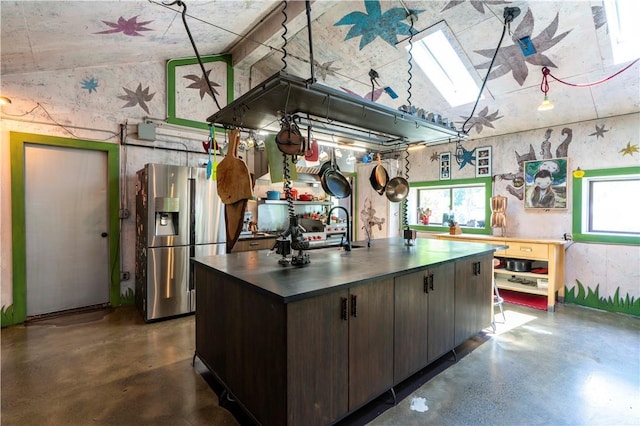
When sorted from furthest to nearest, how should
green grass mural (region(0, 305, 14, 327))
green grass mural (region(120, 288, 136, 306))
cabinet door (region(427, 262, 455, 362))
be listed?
green grass mural (region(120, 288, 136, 306)) → green grass mural (region(0, 305, 14, 327)) → cabinet door (region(427, 262, 455, 362))

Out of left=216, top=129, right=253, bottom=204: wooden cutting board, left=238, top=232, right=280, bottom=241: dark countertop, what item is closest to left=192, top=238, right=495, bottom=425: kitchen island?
left=216, top=129, right=253, bottom=204: wooden cutting board

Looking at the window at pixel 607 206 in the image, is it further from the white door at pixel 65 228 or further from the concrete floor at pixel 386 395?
the white door at pixel 65 228

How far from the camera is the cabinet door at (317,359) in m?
1.48

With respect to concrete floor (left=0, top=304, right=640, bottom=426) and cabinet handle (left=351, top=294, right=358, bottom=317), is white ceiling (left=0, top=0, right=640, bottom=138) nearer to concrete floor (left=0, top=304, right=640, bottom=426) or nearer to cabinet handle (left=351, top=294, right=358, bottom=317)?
concrete floor (left=0, top=304, right=640, bottom=426)

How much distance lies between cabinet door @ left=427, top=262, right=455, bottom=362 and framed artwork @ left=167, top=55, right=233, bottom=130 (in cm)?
386

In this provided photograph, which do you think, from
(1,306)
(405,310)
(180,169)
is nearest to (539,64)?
(405,310)

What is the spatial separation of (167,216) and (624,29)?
5188mm

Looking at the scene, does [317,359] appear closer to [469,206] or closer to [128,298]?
[128,298]

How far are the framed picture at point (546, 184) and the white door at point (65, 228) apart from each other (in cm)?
582

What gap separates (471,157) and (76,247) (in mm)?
5833

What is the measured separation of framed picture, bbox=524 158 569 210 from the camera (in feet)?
13.5

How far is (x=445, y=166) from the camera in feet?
17.6

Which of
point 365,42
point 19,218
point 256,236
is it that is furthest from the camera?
point 256,236

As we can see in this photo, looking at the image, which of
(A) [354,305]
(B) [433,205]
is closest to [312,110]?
Answer: (A) [354,305]
